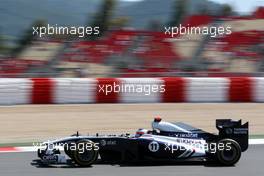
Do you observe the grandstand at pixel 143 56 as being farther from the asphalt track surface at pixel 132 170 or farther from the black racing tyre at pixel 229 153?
the black racing tyre at pixel 229 153

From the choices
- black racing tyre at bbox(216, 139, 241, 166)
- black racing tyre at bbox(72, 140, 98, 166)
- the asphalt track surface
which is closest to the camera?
the asphalt track surface

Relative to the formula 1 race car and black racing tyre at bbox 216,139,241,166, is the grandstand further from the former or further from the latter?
black racing tyre at bbox 216,139,241,166

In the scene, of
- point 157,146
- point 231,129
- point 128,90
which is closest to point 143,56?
point 128,90

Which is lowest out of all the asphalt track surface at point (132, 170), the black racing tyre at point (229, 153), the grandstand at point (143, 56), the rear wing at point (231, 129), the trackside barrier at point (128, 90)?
the asphalt track surface at point (132, 170)

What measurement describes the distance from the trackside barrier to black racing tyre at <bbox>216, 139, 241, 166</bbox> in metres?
7.62

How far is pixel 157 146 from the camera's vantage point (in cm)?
745

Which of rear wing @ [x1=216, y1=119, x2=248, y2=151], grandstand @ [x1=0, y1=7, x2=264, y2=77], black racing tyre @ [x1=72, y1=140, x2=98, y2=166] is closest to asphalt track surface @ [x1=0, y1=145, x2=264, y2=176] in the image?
black racing tyre @ [x1=72, y1=140, x2=98, y2=166]

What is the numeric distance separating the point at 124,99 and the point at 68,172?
26.9ft

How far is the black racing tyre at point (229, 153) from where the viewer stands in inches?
296

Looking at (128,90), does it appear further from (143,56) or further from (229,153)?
(229,153)

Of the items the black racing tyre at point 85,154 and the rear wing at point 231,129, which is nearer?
the black racing tyre at point 85,154

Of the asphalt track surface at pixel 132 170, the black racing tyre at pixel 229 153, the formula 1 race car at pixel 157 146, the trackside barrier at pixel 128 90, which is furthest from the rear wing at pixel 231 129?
the trackside barrier at pixel 128 90

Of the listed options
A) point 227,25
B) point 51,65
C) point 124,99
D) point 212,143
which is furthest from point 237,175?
point 227,25

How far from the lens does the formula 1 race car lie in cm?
734
